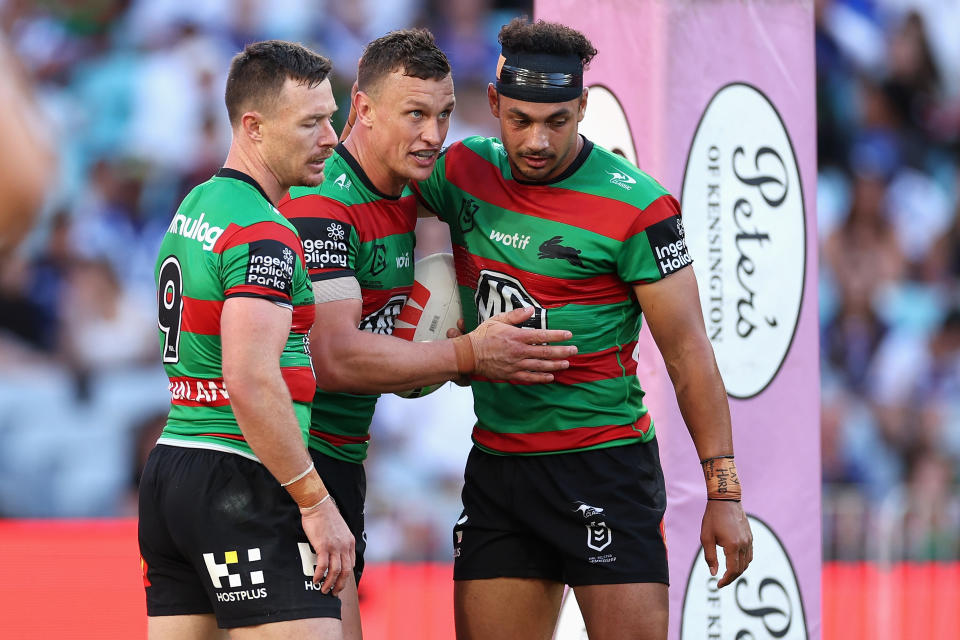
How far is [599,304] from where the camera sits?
3934 millimetres

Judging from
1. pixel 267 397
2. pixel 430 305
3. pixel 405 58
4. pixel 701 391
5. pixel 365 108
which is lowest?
pixel 701 391

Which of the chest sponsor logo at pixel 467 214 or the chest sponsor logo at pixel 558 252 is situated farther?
the chest sponsor logo at pixel 467 214

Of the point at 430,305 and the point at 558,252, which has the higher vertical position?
the point at 558,252

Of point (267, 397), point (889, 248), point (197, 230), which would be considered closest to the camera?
point (267, 397)

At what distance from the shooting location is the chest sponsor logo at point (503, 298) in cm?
395

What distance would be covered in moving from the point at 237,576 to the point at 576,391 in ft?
4.42

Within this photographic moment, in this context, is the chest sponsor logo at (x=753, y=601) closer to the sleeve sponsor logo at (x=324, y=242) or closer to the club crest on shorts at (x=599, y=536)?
the club crest on shorts at (x=599, y=536)

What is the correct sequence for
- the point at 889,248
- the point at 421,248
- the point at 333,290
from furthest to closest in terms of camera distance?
the point at 889,248
the point at 421,248
the point at 333,290

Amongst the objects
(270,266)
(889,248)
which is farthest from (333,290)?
(889,248)

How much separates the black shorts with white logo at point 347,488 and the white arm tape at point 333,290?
53 cm

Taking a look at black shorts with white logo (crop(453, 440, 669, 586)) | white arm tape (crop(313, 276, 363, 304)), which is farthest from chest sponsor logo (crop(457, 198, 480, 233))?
black shorts with white logo (crop(453, 440, 669, 586))

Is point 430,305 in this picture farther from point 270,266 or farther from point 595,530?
point 270,266

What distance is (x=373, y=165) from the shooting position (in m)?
4.00

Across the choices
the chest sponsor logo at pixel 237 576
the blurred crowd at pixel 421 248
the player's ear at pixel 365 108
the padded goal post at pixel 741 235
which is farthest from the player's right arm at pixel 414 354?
the blurred crowd at pixel 421 248
